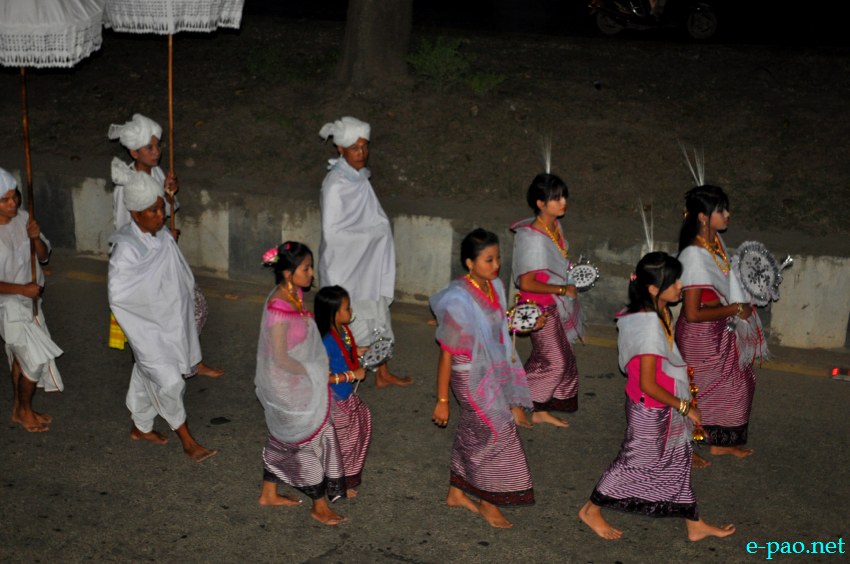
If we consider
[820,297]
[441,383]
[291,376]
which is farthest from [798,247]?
[291,376]

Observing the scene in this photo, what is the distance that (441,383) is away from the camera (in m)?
5.55

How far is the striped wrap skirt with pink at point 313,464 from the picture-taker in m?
5.67

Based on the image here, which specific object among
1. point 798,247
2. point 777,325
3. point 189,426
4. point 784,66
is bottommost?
point 189,426

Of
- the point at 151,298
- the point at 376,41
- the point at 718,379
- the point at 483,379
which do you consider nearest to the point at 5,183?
the point at 151,298

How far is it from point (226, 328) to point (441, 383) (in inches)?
140

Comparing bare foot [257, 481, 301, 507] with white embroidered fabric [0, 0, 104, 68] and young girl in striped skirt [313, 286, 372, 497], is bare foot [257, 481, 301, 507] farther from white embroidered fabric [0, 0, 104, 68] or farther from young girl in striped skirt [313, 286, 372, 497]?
white embroidered fabric [0, 0, 104, 68]

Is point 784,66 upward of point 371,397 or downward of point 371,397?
upward

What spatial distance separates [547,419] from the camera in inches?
276

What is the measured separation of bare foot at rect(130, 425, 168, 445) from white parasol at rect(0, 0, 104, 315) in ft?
3.28

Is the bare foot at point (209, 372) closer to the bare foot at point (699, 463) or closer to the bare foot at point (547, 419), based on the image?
the bare foot at point (547, 419)

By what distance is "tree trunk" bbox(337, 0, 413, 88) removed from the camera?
450 inches

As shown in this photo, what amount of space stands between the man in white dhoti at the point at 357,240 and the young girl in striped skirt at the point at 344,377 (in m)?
1.53

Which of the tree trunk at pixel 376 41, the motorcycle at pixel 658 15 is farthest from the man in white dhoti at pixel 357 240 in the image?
the motorcycle at pixel 658 15

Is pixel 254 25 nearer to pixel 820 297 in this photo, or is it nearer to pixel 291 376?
pixel 820 297
